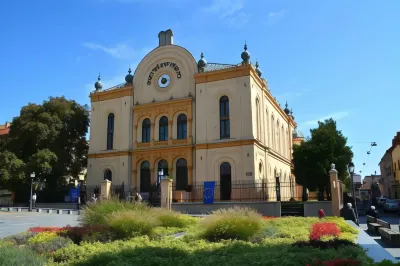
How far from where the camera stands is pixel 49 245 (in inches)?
371

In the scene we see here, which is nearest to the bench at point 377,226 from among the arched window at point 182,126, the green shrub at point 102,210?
the green shrub at point 102,210

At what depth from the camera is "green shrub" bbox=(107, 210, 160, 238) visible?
37.3ft

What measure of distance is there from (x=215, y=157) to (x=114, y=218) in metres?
20.9

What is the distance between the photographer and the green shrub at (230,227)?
10945mm

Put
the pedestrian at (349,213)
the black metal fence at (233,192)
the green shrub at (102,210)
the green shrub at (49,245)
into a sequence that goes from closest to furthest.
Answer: the green shrub at (49,245) → the green shrub at (102,210) → the pedestrian at (349,213) → the black metal fence at (233,192)

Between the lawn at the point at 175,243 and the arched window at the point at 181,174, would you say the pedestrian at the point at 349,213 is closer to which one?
the lawn at the point at 175,243

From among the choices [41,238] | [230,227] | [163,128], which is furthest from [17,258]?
[163,128]

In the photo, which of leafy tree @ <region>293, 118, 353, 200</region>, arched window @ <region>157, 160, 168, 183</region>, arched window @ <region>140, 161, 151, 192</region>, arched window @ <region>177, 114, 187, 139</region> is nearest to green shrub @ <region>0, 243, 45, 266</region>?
arched window @ <region>157, 160, 168, 183</region>

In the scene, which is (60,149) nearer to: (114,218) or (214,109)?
(214,109)

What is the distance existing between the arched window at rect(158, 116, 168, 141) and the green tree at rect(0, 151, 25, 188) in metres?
13.9

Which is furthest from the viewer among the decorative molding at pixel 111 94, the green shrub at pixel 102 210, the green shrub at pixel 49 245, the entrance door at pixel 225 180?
the decorative molding at pixel 111 94

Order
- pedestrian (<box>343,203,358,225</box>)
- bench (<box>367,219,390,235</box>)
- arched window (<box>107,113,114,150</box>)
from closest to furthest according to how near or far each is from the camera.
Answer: bench (<box>367,219,390,235</box>), pedestrian (<box>343,203,358,225</box>), arched window (<box>107,113,114,150</box>)

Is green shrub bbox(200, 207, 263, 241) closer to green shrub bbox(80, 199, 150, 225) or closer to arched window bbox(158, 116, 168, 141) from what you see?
green shrub bbox(80, 199, 150, 225)

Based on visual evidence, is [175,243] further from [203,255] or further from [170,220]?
[170,220]
